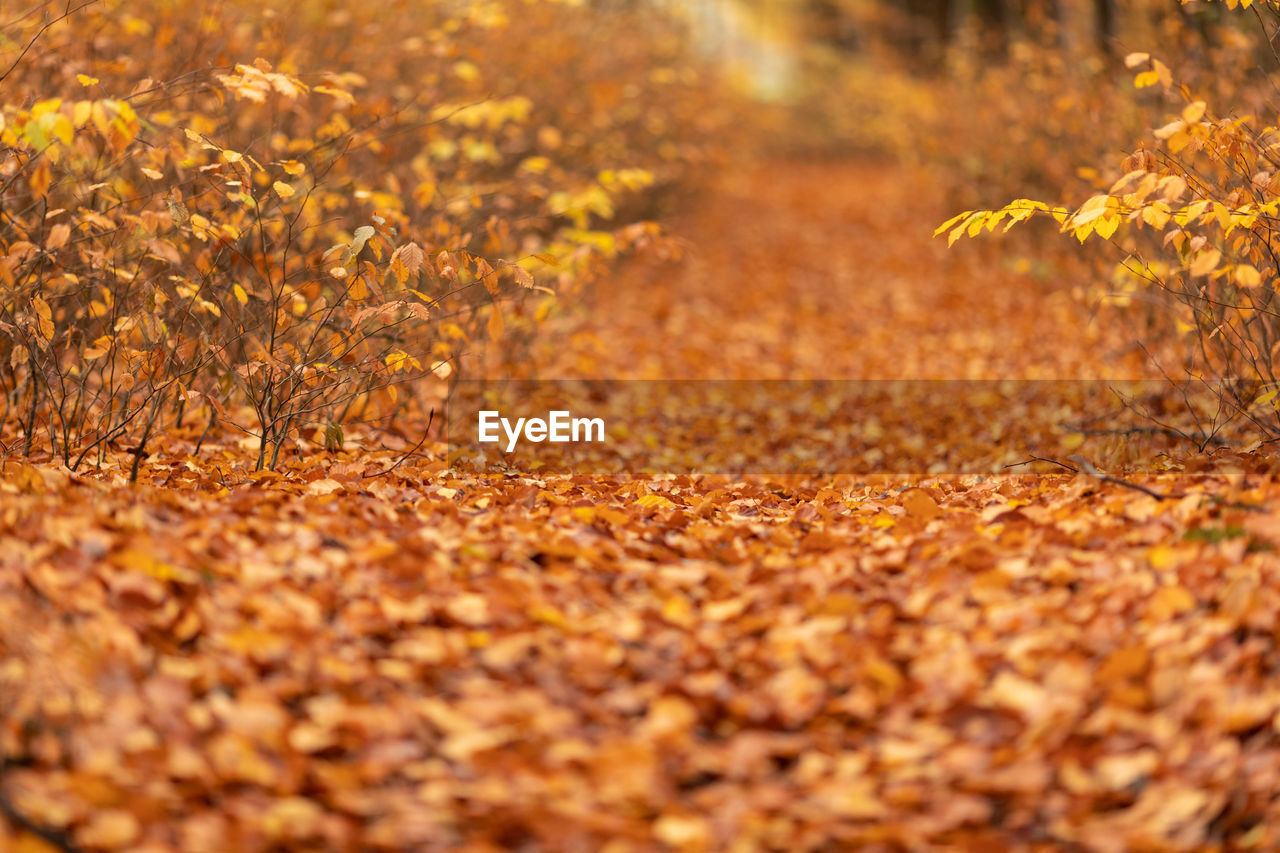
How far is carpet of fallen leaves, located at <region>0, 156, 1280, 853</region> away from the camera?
237 centimetres

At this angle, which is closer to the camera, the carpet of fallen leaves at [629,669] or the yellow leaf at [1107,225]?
the carpet of fallen leaves at [629,669]

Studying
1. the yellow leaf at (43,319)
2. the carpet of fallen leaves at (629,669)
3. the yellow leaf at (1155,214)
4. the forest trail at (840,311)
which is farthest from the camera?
the forest trail at (840,311)

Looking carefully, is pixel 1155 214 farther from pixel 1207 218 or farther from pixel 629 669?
pixel 629 669

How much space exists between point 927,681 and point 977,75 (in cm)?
1312

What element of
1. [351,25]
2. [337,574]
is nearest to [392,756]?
[337,574]

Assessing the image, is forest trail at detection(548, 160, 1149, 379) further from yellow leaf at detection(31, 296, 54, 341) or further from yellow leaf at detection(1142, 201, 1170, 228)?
yellow leaf at detection(1142, 201, 1170, 228)

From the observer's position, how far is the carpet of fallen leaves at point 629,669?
2373 mm

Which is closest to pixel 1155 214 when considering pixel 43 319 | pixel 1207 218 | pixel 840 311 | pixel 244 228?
pixel 1207 218

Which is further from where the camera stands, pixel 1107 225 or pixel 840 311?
pixel 840 311

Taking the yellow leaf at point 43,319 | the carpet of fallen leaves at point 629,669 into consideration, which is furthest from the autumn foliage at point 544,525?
the yellow leaf at point 43,319

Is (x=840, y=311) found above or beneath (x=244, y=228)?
above

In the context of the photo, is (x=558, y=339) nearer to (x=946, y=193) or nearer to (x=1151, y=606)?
(x=1151, y=606)

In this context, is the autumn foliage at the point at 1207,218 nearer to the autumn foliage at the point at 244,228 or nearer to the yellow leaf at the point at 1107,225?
the yellow leaf at the point at 1107,225

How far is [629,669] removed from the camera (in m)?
2.89
